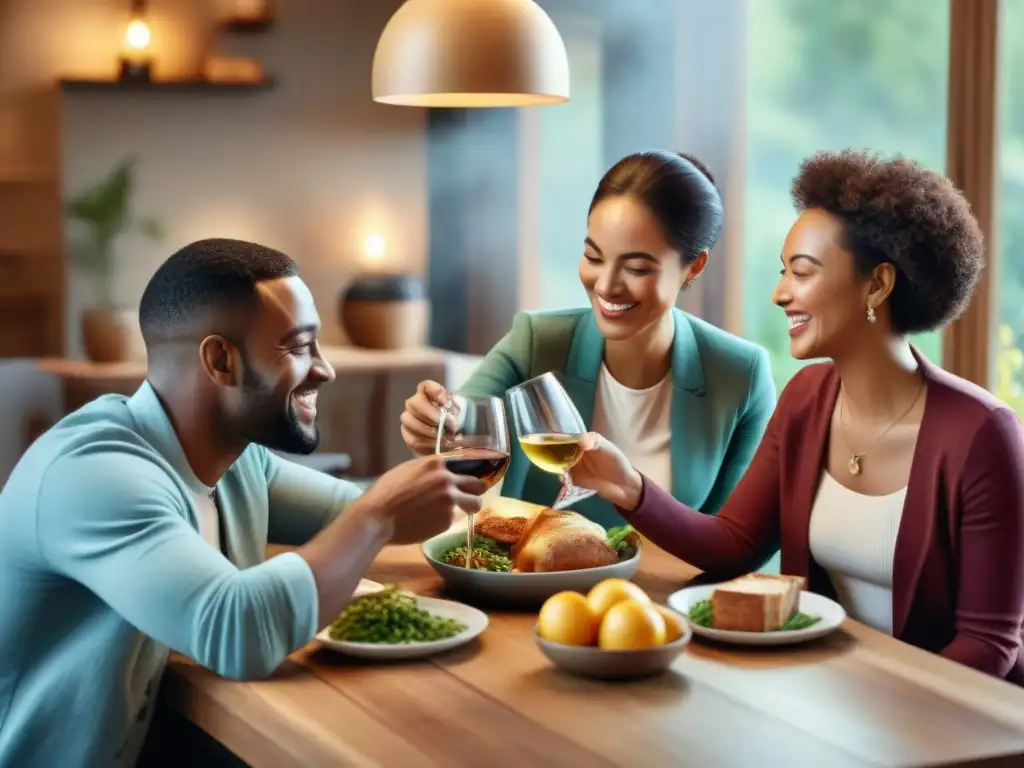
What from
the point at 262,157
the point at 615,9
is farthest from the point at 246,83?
the point at 615,9

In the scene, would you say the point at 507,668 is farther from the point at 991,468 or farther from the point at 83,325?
the point at 83,325

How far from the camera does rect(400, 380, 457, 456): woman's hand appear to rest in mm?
2148

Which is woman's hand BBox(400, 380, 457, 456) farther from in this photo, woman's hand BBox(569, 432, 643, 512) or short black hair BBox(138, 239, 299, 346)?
short black hair BBox(138, 239, 299, 346)

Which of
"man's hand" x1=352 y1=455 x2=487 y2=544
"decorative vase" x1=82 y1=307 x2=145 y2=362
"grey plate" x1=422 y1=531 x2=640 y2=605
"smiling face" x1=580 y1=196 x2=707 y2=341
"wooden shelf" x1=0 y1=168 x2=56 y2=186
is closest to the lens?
"man's hand" x1=352 y1=455 x2=487 y2=544

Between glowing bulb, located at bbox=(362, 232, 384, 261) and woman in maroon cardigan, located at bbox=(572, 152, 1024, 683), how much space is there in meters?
4.03

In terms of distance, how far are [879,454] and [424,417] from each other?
0.68 metres

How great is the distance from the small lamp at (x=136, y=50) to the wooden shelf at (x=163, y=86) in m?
0.04

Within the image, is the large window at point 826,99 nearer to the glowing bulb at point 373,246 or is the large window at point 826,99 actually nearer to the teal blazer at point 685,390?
the teal blazer at point 685,390

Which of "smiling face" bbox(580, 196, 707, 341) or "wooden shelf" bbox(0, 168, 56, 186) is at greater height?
"wooden shelf" bbox(0, 168, 56, 186)

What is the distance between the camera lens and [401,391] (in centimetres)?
594

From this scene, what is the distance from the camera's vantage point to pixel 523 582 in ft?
6.28

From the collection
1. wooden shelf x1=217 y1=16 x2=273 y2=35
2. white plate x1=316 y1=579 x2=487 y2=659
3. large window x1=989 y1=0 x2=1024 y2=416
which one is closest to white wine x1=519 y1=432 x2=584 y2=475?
white plate x1=316 y1=579 x2=487 y2=659

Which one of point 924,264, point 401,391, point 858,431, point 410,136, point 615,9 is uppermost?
point 615,9

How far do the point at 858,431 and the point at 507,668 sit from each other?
74 cm
